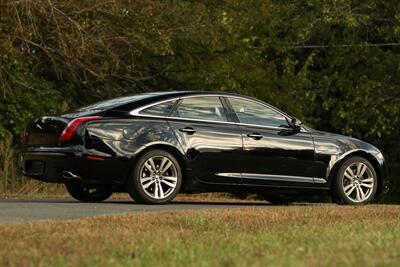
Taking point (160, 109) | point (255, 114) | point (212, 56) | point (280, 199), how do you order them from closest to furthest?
point (160, 109) < point (255, 114) < point (280, 199) < point (212, 56)

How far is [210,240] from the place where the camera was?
825 centimetres

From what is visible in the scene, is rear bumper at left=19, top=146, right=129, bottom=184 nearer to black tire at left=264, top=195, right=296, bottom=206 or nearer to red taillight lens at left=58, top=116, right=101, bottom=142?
red taillight lens at left=58, top=116, right=101, bottom=142

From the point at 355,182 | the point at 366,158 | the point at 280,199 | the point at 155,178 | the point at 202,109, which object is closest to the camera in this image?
the point at 155,178

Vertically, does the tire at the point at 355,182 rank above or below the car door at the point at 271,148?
below

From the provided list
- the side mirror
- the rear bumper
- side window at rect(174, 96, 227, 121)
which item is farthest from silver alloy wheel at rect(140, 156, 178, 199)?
the side mirror

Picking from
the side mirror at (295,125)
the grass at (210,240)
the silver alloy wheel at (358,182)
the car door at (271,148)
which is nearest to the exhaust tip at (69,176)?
the grass at (210,240)

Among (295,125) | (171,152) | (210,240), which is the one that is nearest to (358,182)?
(295,125)

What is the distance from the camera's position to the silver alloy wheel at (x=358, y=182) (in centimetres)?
1388

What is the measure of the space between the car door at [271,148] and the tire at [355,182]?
320mm

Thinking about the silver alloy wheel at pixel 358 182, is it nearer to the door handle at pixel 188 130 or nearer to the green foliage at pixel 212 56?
the door handle at pixel 188 130

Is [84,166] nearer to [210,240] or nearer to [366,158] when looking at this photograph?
[366,158]

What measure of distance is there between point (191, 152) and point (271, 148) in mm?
1202

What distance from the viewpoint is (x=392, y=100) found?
3038 cm

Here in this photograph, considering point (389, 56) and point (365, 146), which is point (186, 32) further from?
point (365, 146)
